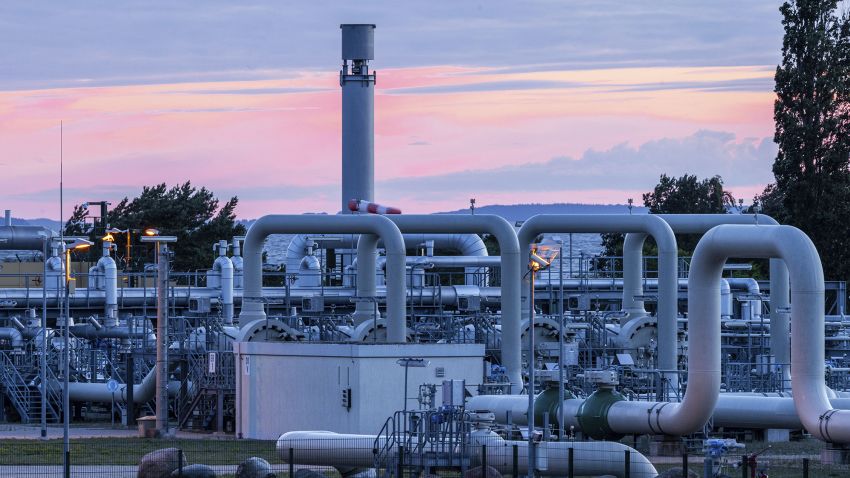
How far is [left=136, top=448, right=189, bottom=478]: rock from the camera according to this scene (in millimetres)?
38844

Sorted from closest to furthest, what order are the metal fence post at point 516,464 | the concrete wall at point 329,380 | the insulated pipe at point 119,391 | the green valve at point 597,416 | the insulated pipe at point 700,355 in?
the metal fence post at point 516,464
the insulated pipe at point 700,355
the green valve at point 597,416
the concrete wall at point 329,380
the insulated pipe at point 119,391

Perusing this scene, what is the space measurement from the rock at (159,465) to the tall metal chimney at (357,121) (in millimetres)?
52166

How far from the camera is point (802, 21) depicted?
89.4 metres

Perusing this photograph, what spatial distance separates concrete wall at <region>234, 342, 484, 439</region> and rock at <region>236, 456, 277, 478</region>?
551 inches

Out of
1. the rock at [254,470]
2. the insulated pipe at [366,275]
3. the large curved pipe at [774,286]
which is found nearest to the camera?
the rock at [254,470]

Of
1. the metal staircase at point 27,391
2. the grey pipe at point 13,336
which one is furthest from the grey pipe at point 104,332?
the metal staircase at point 27,391

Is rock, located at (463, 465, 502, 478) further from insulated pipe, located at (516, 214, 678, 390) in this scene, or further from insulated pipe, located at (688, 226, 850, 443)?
insulated pipe, located at (516, 214, 678, 390)

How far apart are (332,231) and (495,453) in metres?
21.7

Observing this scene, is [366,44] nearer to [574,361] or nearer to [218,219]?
[574,361]

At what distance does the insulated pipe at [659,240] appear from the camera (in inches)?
2299

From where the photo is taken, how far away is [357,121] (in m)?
91.1

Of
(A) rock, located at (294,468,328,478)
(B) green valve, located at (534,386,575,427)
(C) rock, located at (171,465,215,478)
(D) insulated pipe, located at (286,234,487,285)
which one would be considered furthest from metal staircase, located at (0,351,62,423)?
(A) rock, located at (294,468,328,478)

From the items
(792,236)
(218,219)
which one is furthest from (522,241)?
(218,219)

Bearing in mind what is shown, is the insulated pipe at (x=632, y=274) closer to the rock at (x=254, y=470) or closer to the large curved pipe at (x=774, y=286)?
the large curved pipe at (x=774, y=286)
